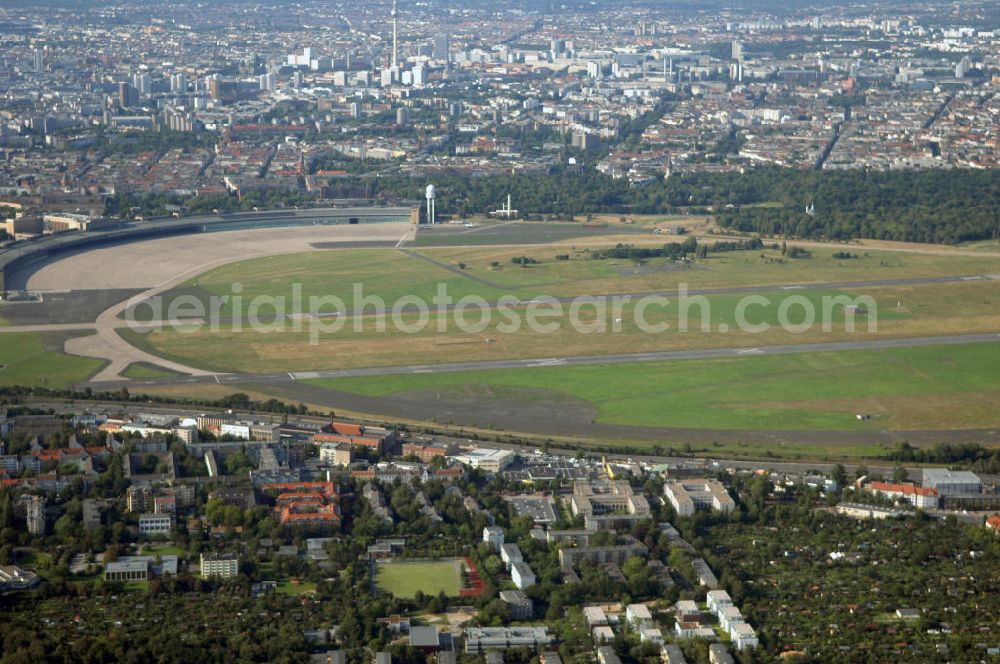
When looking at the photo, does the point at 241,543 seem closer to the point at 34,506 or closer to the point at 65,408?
the point at 34,506

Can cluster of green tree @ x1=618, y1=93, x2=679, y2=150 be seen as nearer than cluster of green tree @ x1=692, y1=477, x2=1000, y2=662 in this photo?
No

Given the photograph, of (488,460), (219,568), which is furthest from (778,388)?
(219,568)

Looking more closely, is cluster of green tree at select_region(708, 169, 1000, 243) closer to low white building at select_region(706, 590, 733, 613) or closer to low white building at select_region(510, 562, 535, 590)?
low white building at select_region(510, 562, 535, 590)

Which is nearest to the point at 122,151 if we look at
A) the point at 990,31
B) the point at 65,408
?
the point at 65,408

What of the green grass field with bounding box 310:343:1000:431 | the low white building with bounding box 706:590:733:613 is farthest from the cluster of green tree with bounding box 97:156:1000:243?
the low white building with bounding box 706:590:733:613

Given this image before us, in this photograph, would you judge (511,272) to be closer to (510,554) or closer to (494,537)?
(494,537)

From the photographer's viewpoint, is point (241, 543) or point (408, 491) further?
point (408, 491)
